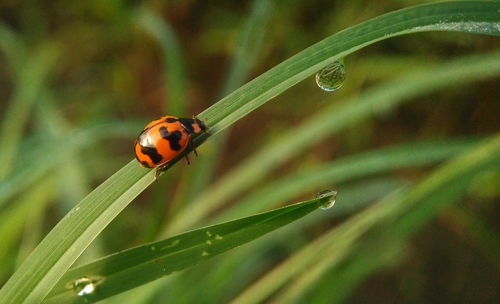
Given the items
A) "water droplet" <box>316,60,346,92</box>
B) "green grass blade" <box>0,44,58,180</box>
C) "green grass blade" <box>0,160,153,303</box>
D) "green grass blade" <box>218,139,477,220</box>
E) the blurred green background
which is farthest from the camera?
"green grass blade" <box>0,44,58,180</box>

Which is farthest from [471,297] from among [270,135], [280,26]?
[280,26]

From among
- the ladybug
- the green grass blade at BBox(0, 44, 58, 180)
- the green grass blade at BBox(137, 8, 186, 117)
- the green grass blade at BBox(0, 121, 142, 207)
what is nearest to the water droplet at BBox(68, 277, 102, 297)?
the ladybug

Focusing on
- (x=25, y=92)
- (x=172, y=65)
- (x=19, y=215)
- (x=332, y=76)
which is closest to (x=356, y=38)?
(x=332, y=76)

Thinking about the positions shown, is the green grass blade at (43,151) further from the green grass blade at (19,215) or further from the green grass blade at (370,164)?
the green grass blade at (370,164)

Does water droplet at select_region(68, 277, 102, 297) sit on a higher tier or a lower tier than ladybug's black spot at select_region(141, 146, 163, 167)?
lower

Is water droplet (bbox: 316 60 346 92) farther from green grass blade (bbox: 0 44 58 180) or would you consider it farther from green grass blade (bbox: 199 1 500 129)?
green grass blade (bbox: 0 44 58 180)

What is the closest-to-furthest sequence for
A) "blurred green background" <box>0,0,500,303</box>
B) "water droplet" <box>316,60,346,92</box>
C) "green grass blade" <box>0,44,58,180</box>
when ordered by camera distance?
1. "water droplet" <box>316,60,346,92</box>
2. "blurred green background" <box>0,0,500,303</box>
3. "green grass blade" <box>0,44,58,180</box>

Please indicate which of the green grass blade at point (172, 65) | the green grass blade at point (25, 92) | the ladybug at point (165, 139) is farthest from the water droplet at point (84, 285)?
the green grass blade at point (25, 92)

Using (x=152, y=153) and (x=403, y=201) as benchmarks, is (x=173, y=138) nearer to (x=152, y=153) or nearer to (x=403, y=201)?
(x=152, y=153)
